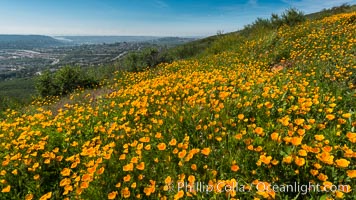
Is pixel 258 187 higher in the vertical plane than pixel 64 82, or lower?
higher

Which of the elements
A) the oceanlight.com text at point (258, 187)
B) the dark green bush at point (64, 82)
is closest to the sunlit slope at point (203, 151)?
the oceanlight.com text at point (258, 187)

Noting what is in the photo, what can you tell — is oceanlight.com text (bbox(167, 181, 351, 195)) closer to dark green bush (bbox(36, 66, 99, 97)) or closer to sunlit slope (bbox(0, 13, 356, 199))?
sunlit slope (bbox(0, 13, 356, 199))

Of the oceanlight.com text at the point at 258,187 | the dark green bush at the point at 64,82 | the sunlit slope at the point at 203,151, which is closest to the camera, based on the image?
the oceanlight.com text at the point at 258,187

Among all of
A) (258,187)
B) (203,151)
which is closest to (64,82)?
(203,151)

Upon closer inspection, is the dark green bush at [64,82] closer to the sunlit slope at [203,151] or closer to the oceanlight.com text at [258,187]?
the sunlit slope at [203,151]

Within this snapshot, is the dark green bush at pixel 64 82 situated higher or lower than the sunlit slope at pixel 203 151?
lower

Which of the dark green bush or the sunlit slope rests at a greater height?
the sunlit slope

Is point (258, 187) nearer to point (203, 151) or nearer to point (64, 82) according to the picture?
point (203, 151)

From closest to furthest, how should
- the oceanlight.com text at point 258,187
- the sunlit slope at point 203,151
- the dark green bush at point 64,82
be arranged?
the oceanlight.com text at point 258,187 < the sunlit slope at point 203,151 < the dark green bush at point 64,82

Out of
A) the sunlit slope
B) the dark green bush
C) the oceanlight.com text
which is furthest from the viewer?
the dark green bush

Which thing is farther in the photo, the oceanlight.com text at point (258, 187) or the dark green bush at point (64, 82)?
the dark green bush at point (64, 82)

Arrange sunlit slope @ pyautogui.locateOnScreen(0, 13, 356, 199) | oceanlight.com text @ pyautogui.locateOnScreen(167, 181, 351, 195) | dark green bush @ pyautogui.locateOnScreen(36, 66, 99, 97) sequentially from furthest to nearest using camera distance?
dark green bush @ pyautogui.locateOnScreen(36, 66, 99, 97), sunlit slope @ pyautogui.locateOnScreen(0, 13, 356, 199), oceanlight.com text @ pyautogui.locateOnScreen(167, 181, 351, 195)

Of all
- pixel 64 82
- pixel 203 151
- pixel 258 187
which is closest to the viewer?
pixel 258 187

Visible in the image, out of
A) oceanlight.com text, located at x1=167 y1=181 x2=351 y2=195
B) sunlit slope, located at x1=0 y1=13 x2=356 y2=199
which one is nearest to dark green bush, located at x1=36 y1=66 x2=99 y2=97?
sunlit slope, located at x1=0 y1=13 x2=356 y2=199
